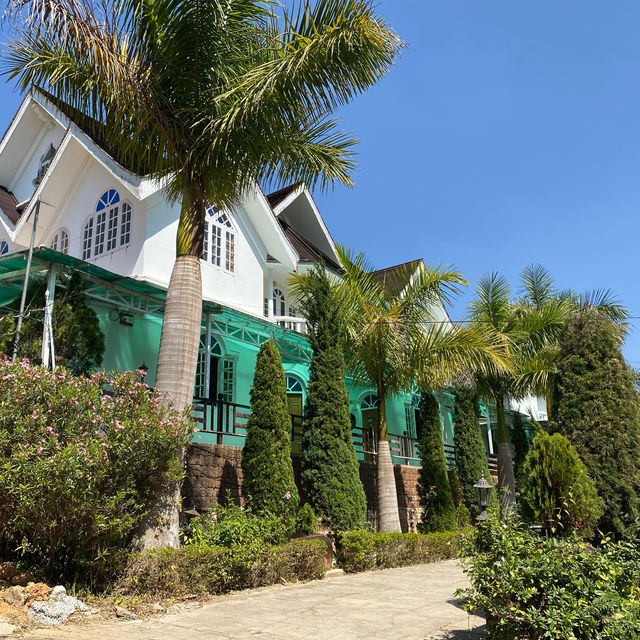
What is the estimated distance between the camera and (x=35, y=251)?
11.1m

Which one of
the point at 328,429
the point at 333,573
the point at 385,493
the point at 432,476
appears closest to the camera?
the point at 333,573

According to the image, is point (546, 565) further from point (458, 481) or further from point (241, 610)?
point (458, 481)

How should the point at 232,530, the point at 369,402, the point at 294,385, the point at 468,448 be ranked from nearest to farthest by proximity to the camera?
1. the point at 232,530
2. the point at 468,448
3. the point at 294,385
4. the point at 369,402

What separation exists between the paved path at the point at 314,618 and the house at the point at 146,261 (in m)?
4.02

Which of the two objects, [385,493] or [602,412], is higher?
[602,412]

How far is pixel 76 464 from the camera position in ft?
21.5

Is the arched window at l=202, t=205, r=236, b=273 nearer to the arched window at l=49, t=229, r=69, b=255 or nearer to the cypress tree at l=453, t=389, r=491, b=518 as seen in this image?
the arched window at l=49, t=229, r=69, b=255

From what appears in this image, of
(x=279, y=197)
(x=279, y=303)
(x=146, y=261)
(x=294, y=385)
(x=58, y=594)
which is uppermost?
(x=279, y=197)

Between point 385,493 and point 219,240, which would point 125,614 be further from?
point 219,240

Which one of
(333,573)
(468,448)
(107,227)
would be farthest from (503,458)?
(107,227)

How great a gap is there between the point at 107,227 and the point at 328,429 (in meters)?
8.39

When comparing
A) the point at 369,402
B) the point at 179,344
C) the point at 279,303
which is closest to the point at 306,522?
the point at 179,344

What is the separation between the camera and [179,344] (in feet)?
29.9

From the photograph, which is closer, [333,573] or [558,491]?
[558,491]
